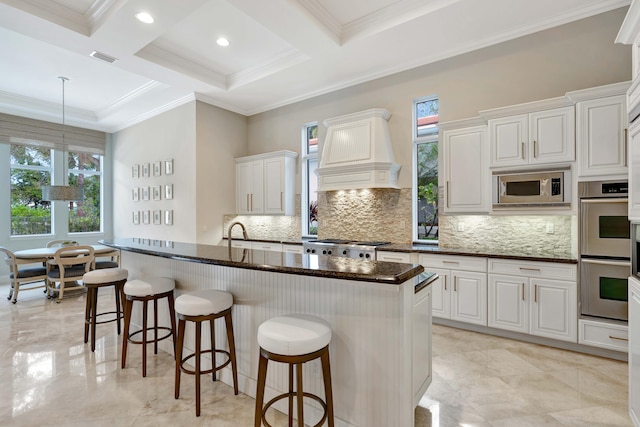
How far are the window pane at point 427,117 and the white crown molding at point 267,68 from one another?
1.76 meters

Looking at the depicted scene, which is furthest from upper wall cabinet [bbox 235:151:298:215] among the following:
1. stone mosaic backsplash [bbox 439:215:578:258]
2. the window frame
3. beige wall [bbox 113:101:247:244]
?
stone mosaic backsplash [bbox 439:215:578:258]

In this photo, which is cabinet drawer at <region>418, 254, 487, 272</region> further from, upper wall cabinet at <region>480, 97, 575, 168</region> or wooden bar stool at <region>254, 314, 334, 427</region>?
wooden bar stool at <region>254, 314, 334, 427</region>

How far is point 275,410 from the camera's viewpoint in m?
2.17

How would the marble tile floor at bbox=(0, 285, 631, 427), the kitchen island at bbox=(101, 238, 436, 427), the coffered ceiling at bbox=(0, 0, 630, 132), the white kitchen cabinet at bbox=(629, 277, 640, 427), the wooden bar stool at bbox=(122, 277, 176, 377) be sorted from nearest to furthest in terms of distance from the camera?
the kitchen island at bbox=(101, 238, 436, 427)
the white kitchen cabinet at bbox=(629, 277, 640, 427)
the marble tile floor at bbox=(0, 285, 631, 427)
the wooden bar stool at bbox=(122, 277, 176, 377)
the coffered ceiling at bbox=(0, 0, 630, 132)

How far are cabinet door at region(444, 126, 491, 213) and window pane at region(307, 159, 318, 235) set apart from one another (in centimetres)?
237

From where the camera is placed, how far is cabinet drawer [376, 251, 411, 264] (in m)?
3.85

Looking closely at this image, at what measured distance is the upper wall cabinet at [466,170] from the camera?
3686 millimetres

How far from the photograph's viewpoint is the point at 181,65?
4.54 meters

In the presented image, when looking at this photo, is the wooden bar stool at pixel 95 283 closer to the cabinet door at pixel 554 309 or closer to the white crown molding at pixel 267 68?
the white crown molding at pixel 267 68

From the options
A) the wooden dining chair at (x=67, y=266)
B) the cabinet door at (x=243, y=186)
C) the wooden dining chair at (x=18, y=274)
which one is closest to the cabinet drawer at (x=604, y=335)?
the cabinet door at (x=243, y=186)

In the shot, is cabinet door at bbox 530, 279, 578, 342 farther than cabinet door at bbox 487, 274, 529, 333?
No

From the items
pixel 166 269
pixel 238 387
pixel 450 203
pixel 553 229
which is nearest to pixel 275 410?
pixel 238 387

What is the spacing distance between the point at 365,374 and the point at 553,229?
298cm

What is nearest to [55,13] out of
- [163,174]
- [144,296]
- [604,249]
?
[163,174]
